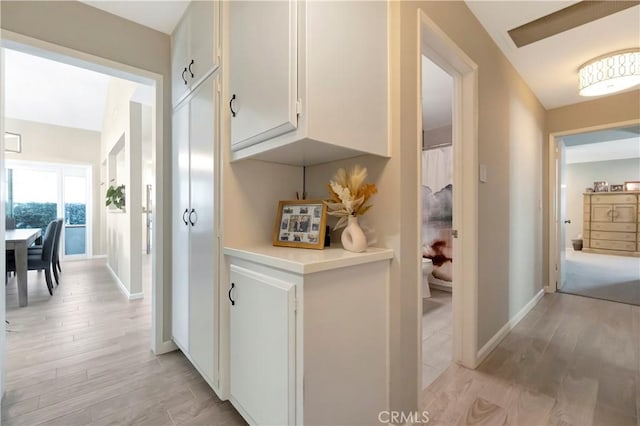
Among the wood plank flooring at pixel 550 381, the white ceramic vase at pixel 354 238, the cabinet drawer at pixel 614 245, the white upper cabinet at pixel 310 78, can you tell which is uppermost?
the white upper cabinet at pixel 310 78

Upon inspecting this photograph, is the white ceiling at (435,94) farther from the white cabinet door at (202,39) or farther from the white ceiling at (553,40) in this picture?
the white cabinet door at (202,39)

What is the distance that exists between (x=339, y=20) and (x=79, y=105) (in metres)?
5.68

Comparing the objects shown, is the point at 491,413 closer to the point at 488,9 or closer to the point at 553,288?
the point at 488,9

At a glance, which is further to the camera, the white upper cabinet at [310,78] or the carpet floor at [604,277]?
the carpet floor at [604,277]

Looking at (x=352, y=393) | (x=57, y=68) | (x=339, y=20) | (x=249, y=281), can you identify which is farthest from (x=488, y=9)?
(x=57, y=68)

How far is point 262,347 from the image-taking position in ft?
3.77

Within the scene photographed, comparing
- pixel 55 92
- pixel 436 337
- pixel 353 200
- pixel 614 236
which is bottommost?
pixel 436 337

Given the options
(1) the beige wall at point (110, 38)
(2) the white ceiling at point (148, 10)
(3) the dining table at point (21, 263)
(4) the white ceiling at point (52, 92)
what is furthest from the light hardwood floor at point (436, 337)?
(4) the white ceiling at point (52, 92)

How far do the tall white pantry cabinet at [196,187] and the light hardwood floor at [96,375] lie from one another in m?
0.15

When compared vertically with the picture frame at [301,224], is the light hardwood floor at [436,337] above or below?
below

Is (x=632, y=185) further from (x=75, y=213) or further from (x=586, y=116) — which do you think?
(x=75, y=213)

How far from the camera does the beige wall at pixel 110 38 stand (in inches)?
61.3

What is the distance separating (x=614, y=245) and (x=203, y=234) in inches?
354

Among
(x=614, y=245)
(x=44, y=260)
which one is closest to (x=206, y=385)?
(x=44, y=260)
